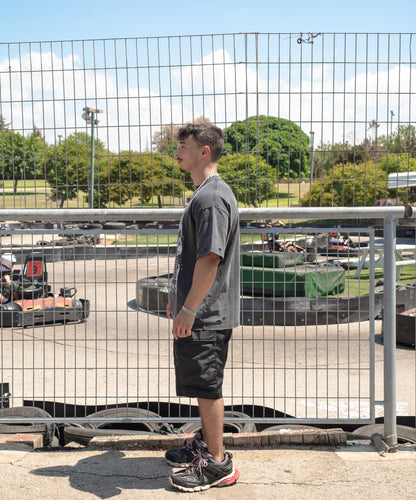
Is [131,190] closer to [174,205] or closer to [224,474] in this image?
[174,205]

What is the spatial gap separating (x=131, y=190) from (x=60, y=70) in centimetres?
141

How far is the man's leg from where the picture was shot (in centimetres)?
341

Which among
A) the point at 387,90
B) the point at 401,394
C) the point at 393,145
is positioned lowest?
the point at 401,394

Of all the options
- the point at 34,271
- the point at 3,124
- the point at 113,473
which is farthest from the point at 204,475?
the point at 3,124

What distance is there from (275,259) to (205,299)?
1213mm

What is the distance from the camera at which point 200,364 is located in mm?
3324

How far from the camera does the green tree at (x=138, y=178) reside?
20.9ft

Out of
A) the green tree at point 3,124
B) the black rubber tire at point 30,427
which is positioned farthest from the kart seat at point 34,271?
the green tree at point 3,124

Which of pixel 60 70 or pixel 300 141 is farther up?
pixel 60 70

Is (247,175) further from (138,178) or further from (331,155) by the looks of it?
(138,178)

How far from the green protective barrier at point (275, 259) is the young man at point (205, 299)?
2.73 feet

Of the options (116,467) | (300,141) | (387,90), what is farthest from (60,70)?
(116,467)

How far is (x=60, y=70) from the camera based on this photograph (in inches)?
253

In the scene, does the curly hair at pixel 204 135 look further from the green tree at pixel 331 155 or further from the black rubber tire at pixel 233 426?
the green tree at pixel 331 155
